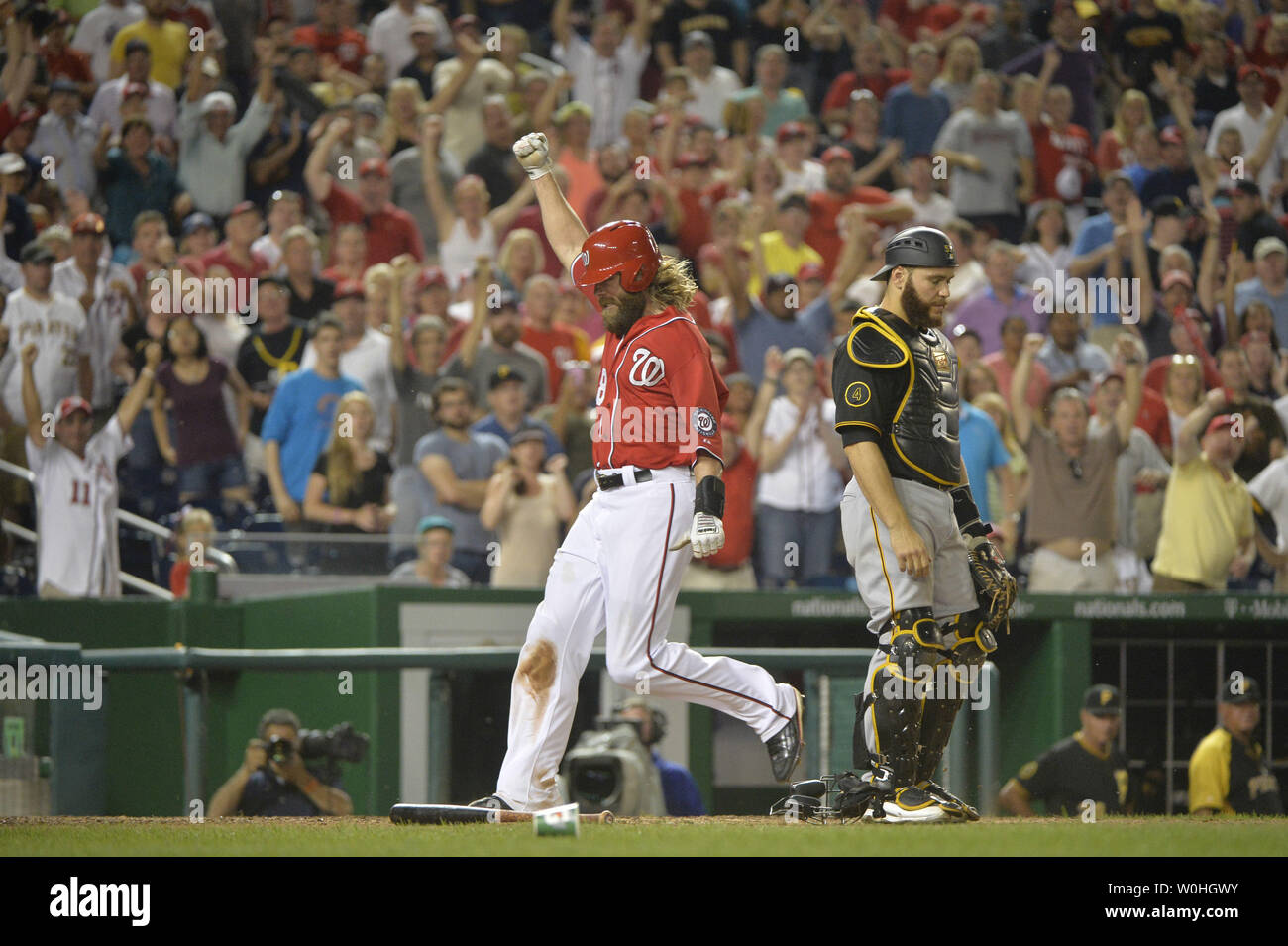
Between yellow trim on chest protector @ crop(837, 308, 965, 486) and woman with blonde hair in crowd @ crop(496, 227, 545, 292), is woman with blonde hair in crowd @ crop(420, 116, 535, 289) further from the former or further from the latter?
yellow trim on chest protector @ crop(837, 308, 965, 486)

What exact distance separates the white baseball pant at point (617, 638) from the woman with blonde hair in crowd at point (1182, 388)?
622 cm

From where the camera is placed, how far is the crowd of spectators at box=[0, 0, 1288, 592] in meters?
10.6

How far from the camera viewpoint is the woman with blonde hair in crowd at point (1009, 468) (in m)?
10.6

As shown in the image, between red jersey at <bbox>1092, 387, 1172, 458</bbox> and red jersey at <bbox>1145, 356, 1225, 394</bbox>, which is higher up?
red jersey at <bbox>1145, 356, 1225, 394</bbox>

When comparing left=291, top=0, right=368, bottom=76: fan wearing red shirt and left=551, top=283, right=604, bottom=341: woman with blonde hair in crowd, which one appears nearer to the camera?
left=551, top=283, right=604, bottom=341: woman with blonde hair in crowd

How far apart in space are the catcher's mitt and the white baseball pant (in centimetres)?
71

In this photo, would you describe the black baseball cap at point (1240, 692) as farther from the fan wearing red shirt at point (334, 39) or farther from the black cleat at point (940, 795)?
the fan wearing red shirt at point (334, 39)

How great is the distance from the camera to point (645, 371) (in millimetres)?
5633

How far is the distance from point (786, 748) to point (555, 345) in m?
6.19

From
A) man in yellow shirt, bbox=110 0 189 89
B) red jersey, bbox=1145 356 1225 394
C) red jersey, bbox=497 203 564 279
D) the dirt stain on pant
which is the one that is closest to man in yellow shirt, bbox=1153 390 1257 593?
red jersey, bbox=1145 356 1225 394

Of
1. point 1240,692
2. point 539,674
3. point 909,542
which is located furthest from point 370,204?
point 909,542

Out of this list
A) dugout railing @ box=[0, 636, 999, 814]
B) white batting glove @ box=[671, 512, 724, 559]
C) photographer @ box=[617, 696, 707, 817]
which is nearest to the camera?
white batting glove @ box=[671, 512, 724, 559]
